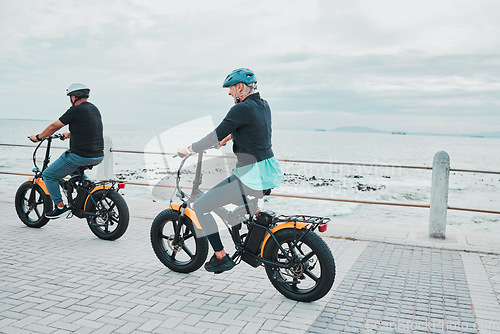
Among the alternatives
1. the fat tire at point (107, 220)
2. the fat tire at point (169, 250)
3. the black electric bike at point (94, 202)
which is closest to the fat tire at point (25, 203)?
the black electric bike at point (94, 202)

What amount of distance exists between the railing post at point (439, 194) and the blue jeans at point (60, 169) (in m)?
4.75

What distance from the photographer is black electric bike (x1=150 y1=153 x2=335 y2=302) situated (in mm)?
4340

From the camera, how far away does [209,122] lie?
14.5 feet

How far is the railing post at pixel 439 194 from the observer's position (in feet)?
23.4

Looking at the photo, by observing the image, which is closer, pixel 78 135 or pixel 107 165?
pixel 78 135

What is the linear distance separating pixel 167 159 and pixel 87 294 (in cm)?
149

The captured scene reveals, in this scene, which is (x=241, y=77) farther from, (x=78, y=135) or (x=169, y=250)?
(x=78, y=135)

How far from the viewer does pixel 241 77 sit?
175 inches

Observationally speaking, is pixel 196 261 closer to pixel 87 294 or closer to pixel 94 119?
pixel 87 294

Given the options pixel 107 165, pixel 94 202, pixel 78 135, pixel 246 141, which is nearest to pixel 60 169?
pixel 78 135

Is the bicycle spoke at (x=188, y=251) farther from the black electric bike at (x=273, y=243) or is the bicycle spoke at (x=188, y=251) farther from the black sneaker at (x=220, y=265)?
the black sneaker at (x=220, y=265)

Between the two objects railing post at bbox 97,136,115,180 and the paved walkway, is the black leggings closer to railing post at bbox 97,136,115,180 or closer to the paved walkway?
the paved walkway

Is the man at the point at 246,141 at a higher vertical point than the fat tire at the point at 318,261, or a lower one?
higher

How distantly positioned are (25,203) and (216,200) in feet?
14.1
